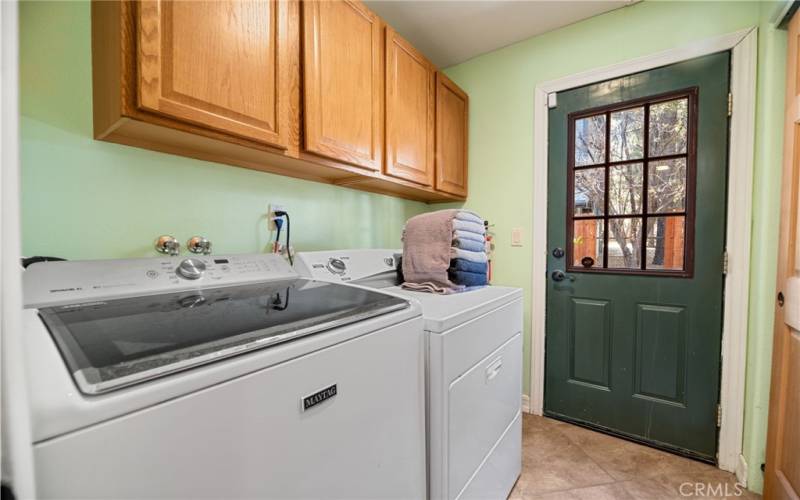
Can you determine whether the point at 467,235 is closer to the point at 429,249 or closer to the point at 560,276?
the point at 429,249

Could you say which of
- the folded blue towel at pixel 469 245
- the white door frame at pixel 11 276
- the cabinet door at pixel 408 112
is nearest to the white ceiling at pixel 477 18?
the cabinet door at pixel 408 112

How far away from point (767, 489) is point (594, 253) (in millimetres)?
1199

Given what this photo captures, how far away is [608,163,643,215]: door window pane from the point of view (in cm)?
179

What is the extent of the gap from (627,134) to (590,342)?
127cm

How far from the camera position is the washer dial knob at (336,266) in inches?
54.9

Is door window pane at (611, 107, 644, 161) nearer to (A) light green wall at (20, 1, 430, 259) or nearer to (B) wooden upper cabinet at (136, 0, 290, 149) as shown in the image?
(B) wooden upper cabinet at (136, 0, 290, 149)

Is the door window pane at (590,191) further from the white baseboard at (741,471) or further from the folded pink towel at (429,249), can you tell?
the white baseboard at (741,471)

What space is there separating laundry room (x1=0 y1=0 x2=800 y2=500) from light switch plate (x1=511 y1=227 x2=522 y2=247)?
35 mm

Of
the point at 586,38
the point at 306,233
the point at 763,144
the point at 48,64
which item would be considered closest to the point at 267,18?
the point at 48,64

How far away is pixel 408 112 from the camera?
5.76 feet

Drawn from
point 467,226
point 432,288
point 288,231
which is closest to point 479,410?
point 432,288

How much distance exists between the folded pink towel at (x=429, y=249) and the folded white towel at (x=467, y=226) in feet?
0.08

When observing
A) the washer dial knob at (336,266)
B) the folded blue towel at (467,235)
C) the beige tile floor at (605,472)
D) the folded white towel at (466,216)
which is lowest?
the beige tile floor at (605,472)

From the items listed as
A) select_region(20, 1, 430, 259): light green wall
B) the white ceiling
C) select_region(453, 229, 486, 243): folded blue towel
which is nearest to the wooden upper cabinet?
select_region(20, 1, 430, 259): light green wall
